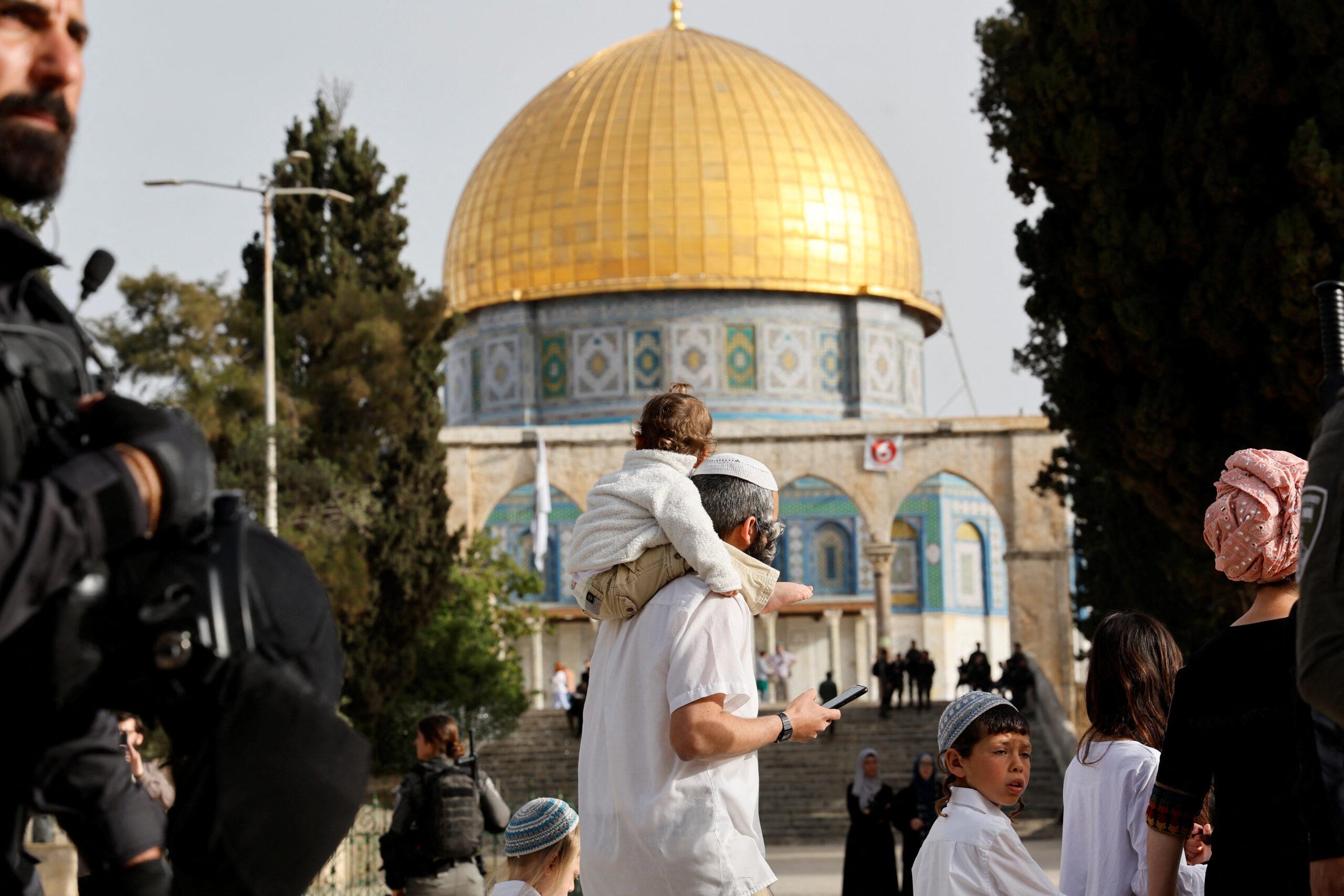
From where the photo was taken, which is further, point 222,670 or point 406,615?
point 406,615

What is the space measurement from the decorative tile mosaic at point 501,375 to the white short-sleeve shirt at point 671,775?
1250 inches

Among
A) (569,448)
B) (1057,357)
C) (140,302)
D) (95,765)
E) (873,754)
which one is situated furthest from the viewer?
(569,448)

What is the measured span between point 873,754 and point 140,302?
8.58 meters

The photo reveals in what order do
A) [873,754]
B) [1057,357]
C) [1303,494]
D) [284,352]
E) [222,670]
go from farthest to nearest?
[284,352]
[1057,357]
[873,754]
[1303,494]
[222,670]

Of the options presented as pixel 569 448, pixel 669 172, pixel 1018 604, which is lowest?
pixel 1018 604

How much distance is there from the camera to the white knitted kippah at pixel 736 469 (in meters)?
3.72

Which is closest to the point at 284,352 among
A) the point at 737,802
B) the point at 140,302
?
the point at 140,302

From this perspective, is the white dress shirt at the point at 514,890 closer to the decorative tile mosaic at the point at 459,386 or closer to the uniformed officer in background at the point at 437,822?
the uniformed officer in background at the point at 437,822

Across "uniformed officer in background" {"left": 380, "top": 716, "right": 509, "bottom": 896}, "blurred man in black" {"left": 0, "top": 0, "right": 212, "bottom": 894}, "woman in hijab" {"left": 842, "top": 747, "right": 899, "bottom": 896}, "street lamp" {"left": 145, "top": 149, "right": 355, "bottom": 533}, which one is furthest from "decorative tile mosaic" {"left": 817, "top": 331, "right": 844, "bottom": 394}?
"blurred man in black" {"left": 0, "top": 0, "right": 212, "bottom": 894}

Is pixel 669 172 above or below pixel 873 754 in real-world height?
above

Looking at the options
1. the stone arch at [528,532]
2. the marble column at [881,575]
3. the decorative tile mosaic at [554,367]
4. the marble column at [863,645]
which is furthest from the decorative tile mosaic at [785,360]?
the marble column at [881,575]

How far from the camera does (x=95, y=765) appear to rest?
6.00 ft

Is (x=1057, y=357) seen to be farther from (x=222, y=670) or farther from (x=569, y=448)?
(x=222, y=670)

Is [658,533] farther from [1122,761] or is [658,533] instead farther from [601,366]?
[601,366]
